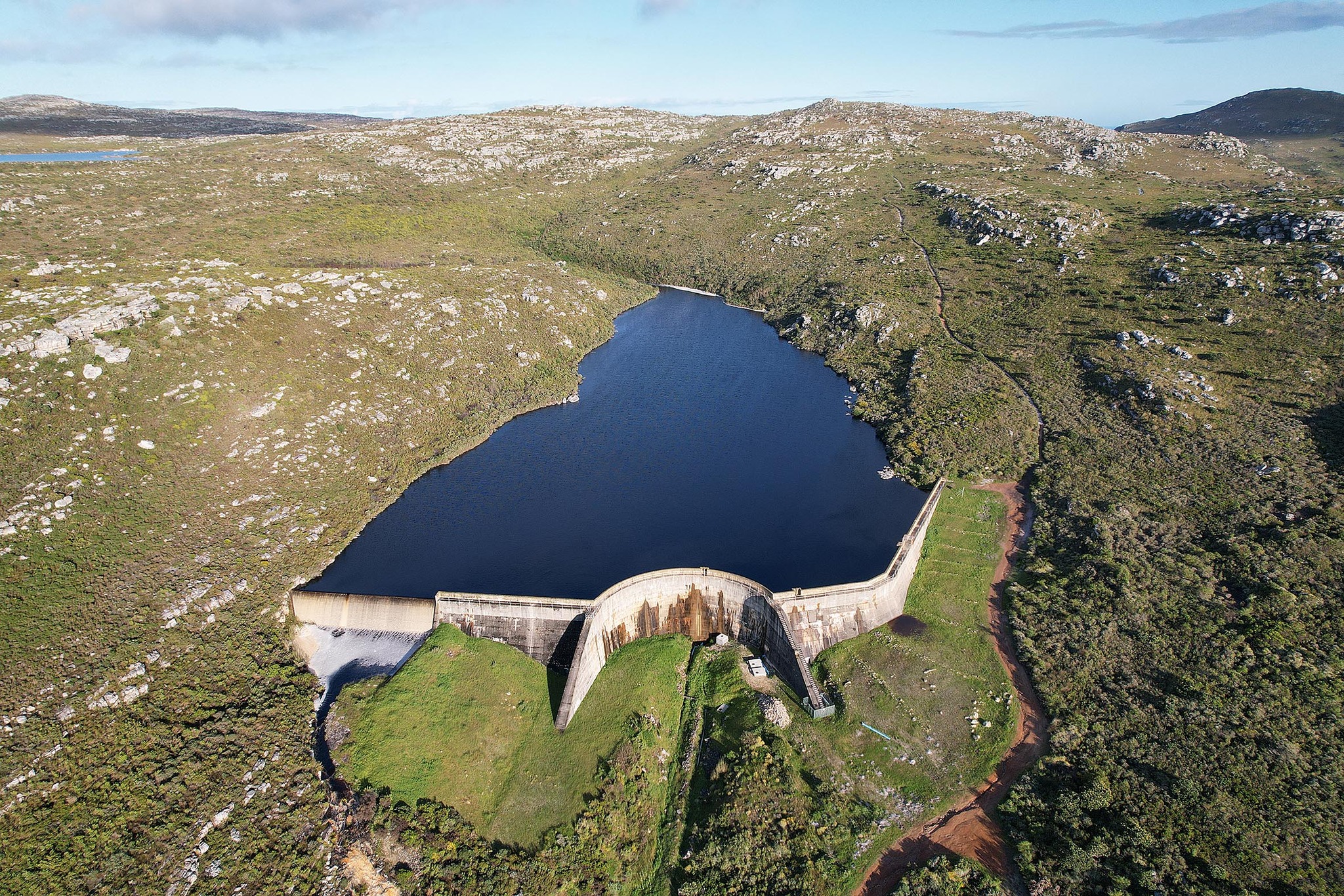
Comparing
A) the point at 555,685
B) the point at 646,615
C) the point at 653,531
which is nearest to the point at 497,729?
the point at 555,685

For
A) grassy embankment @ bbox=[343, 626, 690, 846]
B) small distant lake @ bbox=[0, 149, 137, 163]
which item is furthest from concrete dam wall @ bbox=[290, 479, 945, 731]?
small distant lake @ bbox=[0, 149, 137, 163]

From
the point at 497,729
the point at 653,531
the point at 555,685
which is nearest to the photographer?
the point at 497,729

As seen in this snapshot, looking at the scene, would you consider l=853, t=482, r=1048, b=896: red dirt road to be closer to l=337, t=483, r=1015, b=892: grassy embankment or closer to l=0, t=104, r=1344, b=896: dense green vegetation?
l=337, t=483, r=1015, b=892: grassy embankment

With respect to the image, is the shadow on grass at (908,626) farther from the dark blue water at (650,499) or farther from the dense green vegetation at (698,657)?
the dark blue water at (650,499)

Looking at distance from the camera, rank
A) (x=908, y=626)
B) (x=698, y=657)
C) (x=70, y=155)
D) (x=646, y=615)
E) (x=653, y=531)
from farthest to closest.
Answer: (x=70, y=155), (x=653, y=531), (x=908, y=626), (x=646, y=615), (x=698, y=657)

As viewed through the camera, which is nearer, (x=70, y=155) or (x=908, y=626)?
(x=908, y=626)

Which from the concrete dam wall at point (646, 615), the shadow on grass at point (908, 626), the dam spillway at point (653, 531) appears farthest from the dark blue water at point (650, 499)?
the shadow on grass at point (908, 626)

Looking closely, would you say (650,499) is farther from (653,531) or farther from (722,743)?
(722,743)

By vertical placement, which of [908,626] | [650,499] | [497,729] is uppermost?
[650,499]
